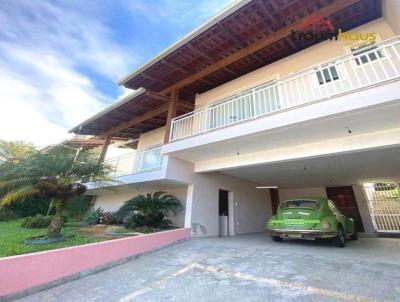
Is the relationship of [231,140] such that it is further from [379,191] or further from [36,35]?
[379,191]

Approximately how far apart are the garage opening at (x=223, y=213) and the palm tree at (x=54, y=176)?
6.46 metres

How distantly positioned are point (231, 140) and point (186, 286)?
4.23 m

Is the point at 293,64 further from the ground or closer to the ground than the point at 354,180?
further from the ground

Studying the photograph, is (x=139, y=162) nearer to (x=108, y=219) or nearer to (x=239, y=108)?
(x=108, y=219)

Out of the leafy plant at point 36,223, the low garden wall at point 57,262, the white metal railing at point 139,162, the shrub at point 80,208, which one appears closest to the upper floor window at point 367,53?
the white metal railing at point 139,162

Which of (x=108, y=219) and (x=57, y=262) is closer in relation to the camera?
(x=57, y=262)

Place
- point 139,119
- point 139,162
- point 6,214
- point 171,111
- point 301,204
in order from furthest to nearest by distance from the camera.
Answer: point 139,119
point 6,214
point 139,162
point 171,111
point 301,204

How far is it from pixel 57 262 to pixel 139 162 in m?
5.85

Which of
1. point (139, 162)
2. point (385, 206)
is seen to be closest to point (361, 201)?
point (385, 206)

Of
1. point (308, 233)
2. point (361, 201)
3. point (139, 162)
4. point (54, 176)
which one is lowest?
point (308, 233)

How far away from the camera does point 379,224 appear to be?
1132cm

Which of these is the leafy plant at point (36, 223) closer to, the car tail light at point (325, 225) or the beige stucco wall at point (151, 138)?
the beige stucco wall at point (151, 138)

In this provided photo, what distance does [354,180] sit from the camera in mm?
11078

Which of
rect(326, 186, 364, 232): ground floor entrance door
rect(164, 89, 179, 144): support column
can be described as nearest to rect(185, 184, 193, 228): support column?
rect(164, 89, 179, 144): support column
